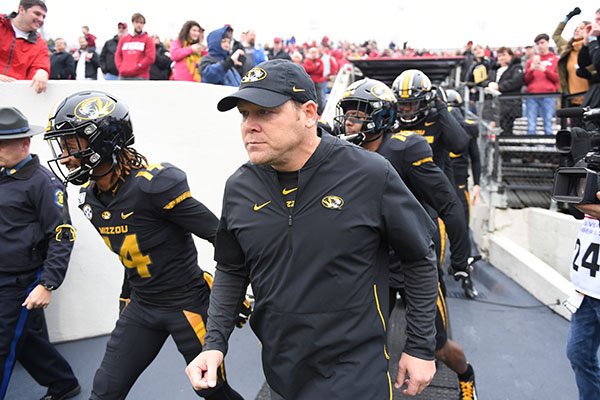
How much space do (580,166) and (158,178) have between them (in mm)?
2192

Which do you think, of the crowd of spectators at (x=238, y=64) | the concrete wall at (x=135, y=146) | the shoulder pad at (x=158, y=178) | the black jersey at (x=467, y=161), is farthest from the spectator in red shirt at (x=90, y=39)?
the shoulder pad at (x=158, y=178)

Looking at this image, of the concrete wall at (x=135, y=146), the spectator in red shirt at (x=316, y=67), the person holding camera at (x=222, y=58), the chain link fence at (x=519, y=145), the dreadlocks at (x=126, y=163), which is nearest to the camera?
the dreadlocks at (x=126, y=163)

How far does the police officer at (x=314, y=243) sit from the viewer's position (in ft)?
Result: 6.31

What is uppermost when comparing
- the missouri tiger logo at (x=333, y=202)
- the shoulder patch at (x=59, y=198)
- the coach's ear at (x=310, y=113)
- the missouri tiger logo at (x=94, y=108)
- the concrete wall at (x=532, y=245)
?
the coach's ear at (x=310, y=113)

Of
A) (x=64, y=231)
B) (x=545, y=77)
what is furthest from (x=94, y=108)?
(x=545, y=77)

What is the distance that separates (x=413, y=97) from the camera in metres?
4.88

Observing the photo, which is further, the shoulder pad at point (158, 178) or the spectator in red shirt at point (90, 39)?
the spectator in red shirt at point (90, 39)

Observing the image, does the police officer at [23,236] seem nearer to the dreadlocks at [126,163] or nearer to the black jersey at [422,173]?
the dreadlocks at [126,163]

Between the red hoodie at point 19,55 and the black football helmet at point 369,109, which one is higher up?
the red hoodie at point 19,55

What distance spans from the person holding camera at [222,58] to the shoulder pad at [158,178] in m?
4.34

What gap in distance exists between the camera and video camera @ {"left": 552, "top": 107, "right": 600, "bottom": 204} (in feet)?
7.54

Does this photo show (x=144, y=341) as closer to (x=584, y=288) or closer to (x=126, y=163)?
(x=126, y=163)

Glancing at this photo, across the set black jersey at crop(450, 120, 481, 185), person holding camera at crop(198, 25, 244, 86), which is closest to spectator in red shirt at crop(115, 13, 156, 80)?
person holding camera at crop(198, 25, 244, 86)

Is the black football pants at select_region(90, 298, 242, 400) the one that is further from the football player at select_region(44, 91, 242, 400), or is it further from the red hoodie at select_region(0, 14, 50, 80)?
the red hoodie at select_region(0, 14, 50, 80)
